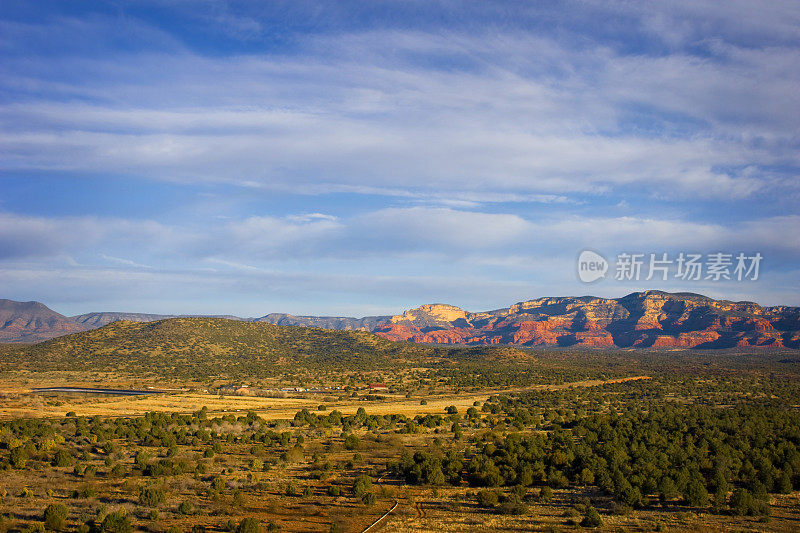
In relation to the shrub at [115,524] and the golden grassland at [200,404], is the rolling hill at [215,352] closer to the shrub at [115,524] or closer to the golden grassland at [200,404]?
the golden grassland at [200,404]

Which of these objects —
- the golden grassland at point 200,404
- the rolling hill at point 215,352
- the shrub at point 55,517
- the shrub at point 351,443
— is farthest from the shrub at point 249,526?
the rolling hill at point 215,352

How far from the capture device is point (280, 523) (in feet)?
74.7

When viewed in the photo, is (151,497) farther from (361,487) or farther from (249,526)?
(361,487)

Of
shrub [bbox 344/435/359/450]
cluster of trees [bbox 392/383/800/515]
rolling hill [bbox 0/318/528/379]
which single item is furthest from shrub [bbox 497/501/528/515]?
rolling hill [bbox 0/318/528/379]

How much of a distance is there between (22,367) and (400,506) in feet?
353

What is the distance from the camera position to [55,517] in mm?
21062

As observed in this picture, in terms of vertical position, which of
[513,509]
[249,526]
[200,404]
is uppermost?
[249,526]

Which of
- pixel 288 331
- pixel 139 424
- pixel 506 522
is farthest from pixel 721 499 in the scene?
pixel 288 331

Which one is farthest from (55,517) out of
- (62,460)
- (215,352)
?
(215,352)

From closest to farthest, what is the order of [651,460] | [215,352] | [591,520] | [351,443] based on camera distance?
[591,520] → [651,460] → [351,443] → [215,352]

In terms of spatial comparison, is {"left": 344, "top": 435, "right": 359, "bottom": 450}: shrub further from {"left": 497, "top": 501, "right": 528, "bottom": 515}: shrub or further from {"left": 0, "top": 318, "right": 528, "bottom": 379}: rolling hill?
{"left": 0, "top": 318, "right": 528, "bottom": 379}: rolling hill

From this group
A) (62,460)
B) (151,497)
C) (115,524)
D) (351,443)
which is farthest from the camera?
(351,443)

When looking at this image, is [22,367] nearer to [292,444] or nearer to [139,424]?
[139,424]

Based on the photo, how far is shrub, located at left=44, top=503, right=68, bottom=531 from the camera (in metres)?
20.8
